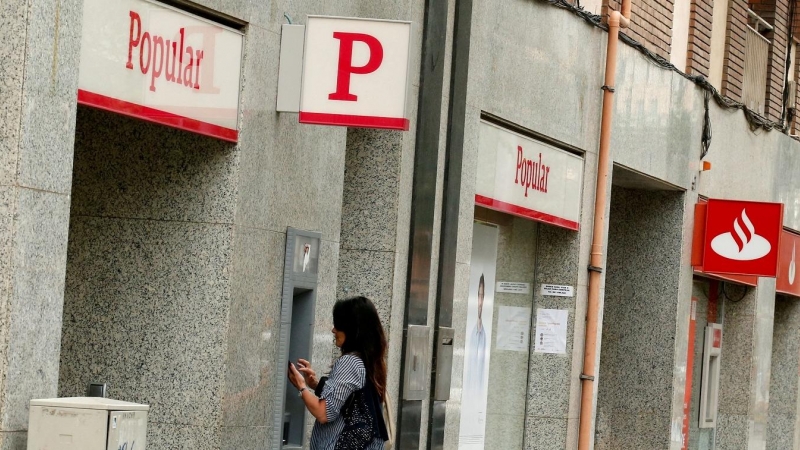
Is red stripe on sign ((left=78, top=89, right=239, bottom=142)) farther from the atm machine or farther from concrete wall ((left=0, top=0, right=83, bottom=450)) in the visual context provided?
the atm machine

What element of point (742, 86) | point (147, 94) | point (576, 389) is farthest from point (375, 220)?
point (742, 86)

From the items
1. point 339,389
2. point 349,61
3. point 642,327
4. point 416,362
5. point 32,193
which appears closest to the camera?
point 32,193

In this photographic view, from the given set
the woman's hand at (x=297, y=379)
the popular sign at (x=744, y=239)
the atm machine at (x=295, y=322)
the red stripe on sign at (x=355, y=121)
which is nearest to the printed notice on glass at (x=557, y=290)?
the popular sign at (x=744, y=239)

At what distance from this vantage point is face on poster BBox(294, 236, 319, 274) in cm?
838

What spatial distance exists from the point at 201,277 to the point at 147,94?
1.11 meters

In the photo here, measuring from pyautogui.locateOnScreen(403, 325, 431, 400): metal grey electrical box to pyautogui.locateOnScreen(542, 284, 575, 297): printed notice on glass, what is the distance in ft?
10.6

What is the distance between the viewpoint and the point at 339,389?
6887 mm

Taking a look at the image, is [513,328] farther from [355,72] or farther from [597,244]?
[355,72]

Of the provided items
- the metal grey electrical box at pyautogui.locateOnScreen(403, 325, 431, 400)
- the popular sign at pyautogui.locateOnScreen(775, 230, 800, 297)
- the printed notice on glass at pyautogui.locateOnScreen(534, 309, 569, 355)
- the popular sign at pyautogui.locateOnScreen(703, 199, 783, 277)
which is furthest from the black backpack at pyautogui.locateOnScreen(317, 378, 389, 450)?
the popular sign at pyautogui.locateOnScreen(775, 230, 800, 297)

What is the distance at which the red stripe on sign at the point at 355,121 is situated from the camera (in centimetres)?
779

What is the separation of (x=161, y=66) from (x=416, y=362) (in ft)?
11.2

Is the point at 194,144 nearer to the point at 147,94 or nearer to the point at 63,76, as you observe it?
the point at 147,94

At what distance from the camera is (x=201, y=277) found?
7.77 m

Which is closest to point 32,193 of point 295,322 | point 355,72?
point 355,72
